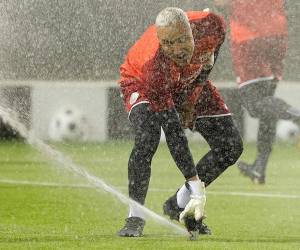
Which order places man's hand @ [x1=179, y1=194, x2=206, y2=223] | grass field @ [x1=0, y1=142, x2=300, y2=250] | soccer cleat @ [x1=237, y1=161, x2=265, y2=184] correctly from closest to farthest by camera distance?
man's hand @ [x1=179, y1=194, x2=206, y2=223] → grass field @ [x1=0, y1=142, x2=300, y2=250] → soccer cleat @ [x1=237, y1=161, x2=265, y2=184]

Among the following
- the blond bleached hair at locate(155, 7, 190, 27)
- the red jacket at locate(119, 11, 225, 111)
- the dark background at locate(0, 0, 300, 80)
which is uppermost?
the blond bleached hair at locate(155, 7, 190, 27)

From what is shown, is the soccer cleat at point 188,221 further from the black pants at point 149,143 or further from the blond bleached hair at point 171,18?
the blond bleached hair at point 171,18

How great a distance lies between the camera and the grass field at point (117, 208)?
8359 mm

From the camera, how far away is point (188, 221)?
8.41 metres

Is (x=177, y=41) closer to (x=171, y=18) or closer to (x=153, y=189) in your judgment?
(x=171, y=18)

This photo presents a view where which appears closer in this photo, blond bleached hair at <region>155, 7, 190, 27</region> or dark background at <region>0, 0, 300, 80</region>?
blond bleached hair at <region>155, 7, 190, 27</region>

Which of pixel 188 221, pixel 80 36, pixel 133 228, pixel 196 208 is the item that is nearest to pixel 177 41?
pixel 196 208

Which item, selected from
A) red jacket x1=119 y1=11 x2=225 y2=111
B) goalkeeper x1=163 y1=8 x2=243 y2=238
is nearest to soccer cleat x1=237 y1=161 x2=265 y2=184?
goalkeeper x1=163 y1=8 x2=243 y2=238

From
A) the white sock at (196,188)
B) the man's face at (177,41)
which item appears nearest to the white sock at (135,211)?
the white sock at (196,188)

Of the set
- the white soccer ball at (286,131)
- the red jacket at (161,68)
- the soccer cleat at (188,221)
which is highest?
the red jacket at (161,68)

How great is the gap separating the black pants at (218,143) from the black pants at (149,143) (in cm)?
56

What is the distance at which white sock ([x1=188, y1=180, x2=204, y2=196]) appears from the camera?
8.13 meters

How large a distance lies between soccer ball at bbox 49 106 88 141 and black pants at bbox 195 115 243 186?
11.9 meters

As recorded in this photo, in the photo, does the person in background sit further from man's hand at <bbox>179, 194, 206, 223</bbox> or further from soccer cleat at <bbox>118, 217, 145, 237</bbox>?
man's hand at <bbox>179, 194, 206, 223</bbox>
